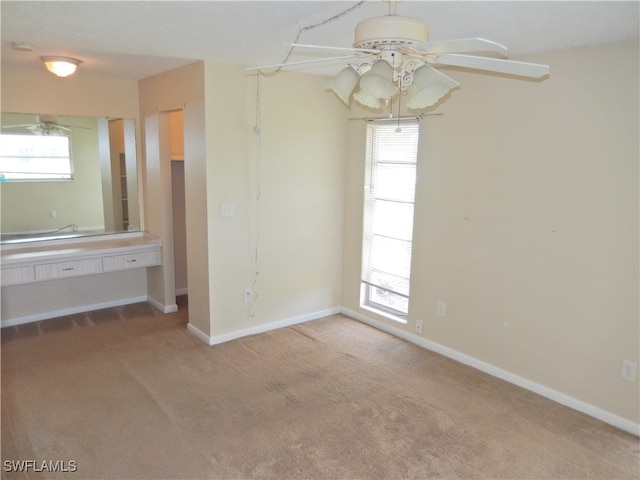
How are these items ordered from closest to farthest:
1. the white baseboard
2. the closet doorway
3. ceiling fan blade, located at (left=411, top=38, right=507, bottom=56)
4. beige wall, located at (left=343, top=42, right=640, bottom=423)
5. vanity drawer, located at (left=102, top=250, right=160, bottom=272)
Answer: ceiling fan blade, located at (left=411, top=38, right=507, bottom=56), beige wall, located at (left=343, top=42, right=640, bottom=423), the white baseboard, vanity drawer, located at (left=102, top=250, right=160, bottom=272), the closet doorway

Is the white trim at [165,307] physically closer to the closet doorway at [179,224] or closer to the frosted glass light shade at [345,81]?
the closet doorway at [179,224]

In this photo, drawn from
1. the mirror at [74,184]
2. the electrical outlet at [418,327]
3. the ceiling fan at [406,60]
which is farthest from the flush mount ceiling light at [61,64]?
the electrical outlet at [418,327]

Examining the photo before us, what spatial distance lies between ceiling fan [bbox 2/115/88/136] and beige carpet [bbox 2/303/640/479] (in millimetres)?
1842

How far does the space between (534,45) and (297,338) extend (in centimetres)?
290

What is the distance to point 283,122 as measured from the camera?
13.5ft

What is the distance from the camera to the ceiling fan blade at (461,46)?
1464 millimetres

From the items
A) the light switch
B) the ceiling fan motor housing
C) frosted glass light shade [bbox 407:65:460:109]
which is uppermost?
the ceiling fan motor housing

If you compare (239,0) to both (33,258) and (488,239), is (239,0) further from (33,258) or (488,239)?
(33,258)

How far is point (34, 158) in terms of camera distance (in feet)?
14.1

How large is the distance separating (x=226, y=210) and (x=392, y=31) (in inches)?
101

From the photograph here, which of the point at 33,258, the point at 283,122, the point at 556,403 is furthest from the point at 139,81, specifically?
the point at 556,403

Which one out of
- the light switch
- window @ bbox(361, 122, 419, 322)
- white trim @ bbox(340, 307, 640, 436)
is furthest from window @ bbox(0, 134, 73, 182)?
white trim @ bbox(340, 307, 640, 436)

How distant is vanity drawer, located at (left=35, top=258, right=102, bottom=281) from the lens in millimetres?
3979

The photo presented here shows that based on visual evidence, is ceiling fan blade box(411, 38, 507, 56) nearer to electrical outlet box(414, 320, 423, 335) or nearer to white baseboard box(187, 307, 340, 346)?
electrical outlet box(414, 320, 423, 335)
